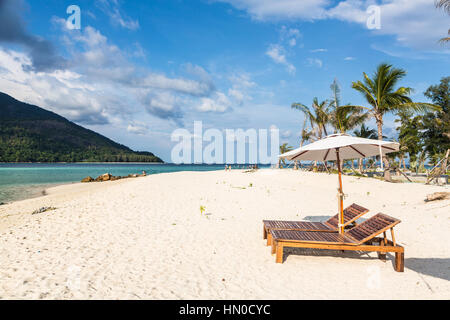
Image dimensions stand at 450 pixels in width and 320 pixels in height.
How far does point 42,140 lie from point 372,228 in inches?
5404

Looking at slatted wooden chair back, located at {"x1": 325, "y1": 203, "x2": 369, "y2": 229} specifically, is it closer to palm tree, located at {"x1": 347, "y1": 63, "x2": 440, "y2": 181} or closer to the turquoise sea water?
palm tree, located at {"x1": 347, "y1": 63, "x2": 440, "y2": 181}

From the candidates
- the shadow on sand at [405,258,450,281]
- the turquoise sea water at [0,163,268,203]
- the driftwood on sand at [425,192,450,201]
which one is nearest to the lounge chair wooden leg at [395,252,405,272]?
the shadow on sand at [405,258,450,281]

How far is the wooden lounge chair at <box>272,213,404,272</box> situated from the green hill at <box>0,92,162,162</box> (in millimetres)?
122338

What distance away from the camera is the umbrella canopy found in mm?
4852

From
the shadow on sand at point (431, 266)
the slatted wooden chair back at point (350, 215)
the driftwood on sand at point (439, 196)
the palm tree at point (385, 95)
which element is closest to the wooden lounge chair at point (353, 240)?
the shadow on sand at point (431, 266)

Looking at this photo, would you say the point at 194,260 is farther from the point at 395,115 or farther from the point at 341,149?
the point at 395,115

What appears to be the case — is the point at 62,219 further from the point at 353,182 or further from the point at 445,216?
the point at 353,182

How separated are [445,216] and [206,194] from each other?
9.28 metres

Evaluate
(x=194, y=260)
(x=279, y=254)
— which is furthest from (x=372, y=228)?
(x=194, y=260)

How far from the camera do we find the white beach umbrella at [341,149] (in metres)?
4.87

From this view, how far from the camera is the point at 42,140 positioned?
367 feet

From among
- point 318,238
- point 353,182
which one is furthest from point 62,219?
point 353,182

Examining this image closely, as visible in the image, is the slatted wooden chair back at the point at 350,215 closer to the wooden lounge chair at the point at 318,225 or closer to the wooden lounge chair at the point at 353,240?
the wooden lounge chair at the point at 318,225
